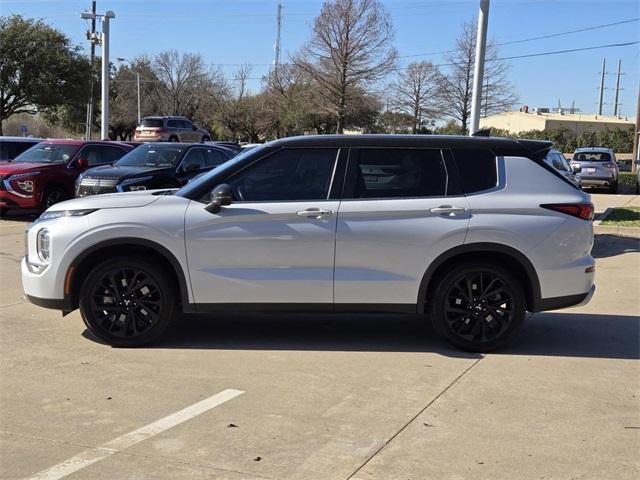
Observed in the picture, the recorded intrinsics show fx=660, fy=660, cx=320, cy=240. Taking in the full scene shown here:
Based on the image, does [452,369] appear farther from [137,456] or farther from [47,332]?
[47,332]

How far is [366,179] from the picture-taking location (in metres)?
5.64

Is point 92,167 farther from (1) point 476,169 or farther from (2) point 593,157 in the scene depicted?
(2) point 593,157

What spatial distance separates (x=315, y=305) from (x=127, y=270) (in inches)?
63.4

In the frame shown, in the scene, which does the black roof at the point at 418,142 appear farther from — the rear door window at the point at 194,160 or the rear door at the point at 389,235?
the rear door window at the point at 194,160

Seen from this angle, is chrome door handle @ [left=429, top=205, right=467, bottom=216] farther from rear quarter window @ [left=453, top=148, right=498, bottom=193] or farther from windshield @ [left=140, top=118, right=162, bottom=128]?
windshield @ [left=140, top=118, right=162, bottom=128]

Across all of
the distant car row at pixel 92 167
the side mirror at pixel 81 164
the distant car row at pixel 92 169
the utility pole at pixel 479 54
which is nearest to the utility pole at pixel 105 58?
the distant car row at pixel 92 167

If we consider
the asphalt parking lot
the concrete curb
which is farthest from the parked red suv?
the concrete curb

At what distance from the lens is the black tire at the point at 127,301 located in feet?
18.1

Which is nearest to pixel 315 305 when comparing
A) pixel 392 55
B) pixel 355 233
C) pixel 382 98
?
pixel 355 233

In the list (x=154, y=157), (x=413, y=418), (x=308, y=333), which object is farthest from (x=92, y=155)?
(x=413, y=418)

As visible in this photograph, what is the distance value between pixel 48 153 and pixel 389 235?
1203 centimetres

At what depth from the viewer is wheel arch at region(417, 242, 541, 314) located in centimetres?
552

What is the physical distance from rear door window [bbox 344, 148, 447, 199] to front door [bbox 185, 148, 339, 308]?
33 centimetres

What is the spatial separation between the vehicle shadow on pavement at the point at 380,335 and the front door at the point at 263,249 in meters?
0.57
